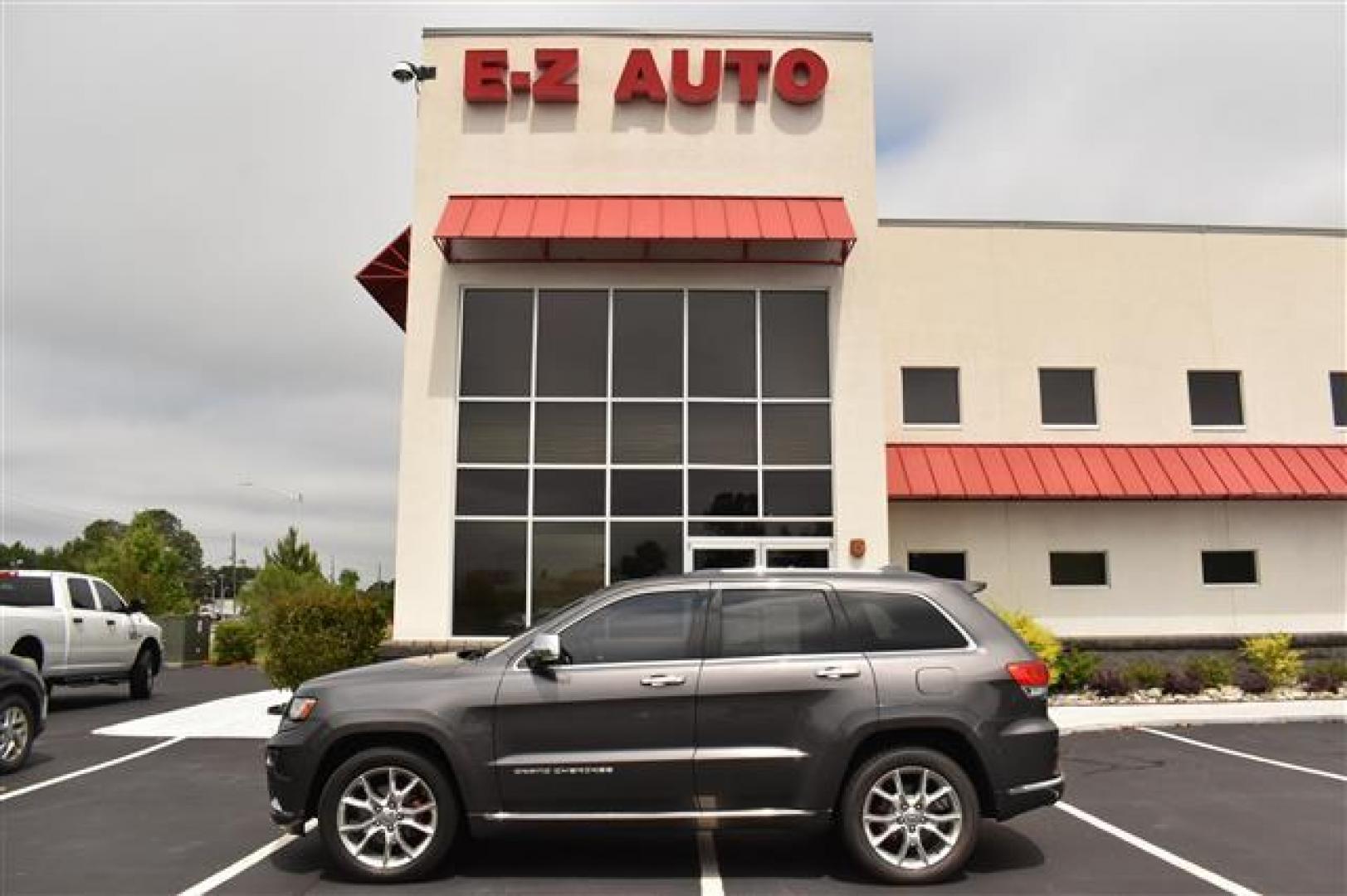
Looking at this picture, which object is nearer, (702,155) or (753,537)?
(753,537)

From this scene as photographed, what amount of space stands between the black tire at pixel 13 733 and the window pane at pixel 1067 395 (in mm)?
15869

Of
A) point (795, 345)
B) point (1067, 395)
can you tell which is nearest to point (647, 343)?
point (795, 345)

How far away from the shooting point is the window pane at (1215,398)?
58.8ft

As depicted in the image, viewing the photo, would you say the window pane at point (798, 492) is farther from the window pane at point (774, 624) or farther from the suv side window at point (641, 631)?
the suv side window at point (641, 631)

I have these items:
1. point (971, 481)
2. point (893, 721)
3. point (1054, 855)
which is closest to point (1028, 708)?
point (893, 721)

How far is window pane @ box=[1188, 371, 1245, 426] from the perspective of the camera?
17922 mm

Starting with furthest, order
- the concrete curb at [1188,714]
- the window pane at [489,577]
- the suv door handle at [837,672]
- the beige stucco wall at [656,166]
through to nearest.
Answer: the beige stucco wall at [656,166], the window pane at [489,577], the concrete curb at [1188,714], the suv door handle at [837,672]

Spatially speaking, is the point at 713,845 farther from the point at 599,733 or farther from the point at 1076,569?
the point at 1076,569

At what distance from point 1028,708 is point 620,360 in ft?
31.6

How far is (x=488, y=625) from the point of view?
45.3ft

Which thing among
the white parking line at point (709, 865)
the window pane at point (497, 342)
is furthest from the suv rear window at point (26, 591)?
the white parking line at point (709, 865)

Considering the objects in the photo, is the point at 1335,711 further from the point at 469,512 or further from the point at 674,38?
the point at 674,38

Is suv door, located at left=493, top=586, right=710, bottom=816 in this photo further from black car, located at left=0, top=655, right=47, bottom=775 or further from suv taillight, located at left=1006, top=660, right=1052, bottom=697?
black car, located at left=0, top=655, right=47, bottom=775

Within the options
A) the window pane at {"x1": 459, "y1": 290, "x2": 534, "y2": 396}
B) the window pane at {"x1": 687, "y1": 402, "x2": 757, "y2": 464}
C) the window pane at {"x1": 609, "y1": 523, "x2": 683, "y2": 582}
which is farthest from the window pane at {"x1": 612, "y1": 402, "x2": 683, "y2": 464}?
the window pane at {"x1": 459, "y1": 290, "x2": 534, "y2": 396}
